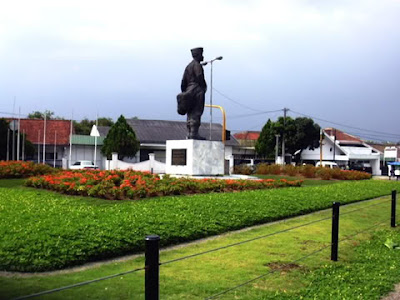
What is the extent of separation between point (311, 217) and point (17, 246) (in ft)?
25.7

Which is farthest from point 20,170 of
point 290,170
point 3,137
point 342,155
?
point 342,155

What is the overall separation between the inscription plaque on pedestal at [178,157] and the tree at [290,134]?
32.8 metres

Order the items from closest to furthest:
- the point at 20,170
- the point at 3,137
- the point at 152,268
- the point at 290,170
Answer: the point at 152,268 < the point at 20,170 < the point at 290,170 < the point at 3,137

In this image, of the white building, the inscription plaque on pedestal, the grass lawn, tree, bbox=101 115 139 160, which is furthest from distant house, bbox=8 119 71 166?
the grass lawn

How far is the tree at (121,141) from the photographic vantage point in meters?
38.4

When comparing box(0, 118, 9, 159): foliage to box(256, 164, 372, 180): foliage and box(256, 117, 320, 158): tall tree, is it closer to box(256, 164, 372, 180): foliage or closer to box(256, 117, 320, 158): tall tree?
box(256, 164, 372, 180): foliage

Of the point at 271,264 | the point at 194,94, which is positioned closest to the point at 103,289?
the point at 271,264

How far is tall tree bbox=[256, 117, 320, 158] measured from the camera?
5256cm

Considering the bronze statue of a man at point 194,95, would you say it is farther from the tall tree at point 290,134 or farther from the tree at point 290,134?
the tree at point 290,134

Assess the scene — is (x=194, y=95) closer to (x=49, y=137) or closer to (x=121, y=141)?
(x=121, y=141)

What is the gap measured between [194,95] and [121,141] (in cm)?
1928

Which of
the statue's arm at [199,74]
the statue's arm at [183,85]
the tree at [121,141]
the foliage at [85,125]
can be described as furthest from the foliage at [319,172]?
the foliage at [85,125]

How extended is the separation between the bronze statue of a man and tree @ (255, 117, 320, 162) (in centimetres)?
3264

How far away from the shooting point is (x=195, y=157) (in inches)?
780
